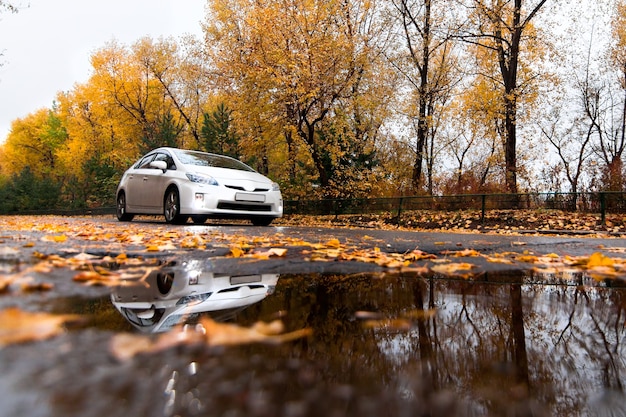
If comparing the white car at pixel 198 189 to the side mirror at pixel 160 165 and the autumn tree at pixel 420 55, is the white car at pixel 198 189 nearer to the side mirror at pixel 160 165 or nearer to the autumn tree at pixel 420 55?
the side mirror at pixel 160 165

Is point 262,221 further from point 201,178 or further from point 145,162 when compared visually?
point 145,162

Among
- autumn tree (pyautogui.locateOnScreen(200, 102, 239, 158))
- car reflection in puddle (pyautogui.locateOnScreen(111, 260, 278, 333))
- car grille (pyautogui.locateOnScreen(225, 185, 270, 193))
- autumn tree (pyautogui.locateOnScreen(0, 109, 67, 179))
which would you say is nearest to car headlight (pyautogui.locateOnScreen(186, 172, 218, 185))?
car grille (pyautogui.locateOnScreen(225, 185, 270, 193))

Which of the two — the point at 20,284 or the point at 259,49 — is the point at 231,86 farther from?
the point at 20,284

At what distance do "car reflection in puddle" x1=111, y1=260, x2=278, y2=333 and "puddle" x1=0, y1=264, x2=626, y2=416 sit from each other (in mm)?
13

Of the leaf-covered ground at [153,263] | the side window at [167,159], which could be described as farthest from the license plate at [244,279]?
the side window at [167,159]

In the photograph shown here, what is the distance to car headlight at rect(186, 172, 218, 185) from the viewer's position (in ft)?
26.0

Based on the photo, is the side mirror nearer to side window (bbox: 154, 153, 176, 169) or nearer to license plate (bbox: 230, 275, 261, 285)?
side window (bbox: 154, 153, 176, 169)

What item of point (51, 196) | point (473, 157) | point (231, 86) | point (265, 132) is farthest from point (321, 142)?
point (51, 196)

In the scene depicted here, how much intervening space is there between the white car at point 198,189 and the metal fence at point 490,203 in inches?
259

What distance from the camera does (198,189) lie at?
25.7 feet

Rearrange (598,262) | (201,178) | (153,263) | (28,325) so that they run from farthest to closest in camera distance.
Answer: (201,178) → (598,262) → (153,263) → (28,325)

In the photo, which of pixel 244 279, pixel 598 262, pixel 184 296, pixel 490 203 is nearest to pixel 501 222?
pixel 490 203

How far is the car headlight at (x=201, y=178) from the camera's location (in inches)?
313

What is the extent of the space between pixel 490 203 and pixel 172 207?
9.76m
